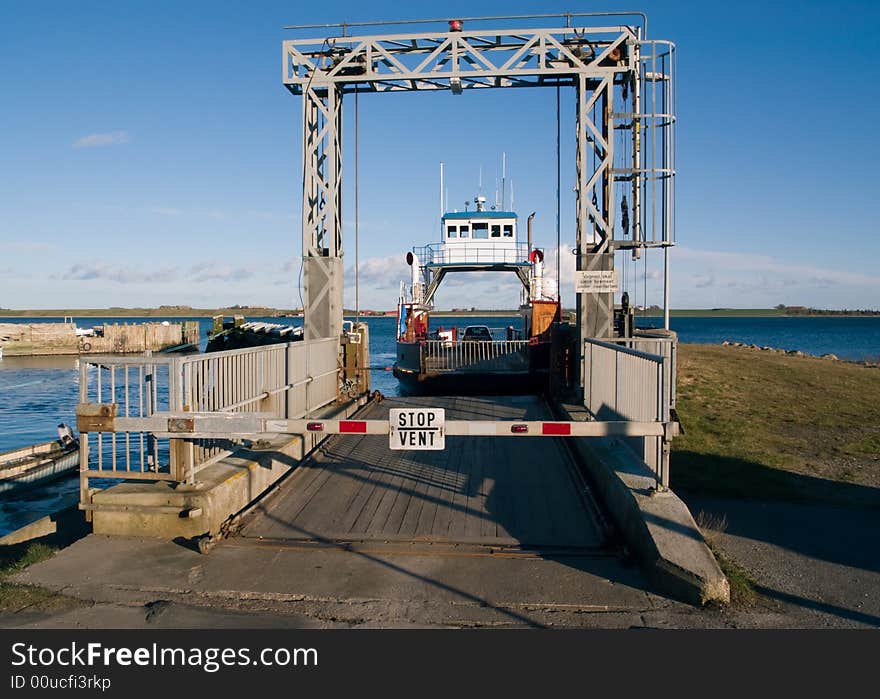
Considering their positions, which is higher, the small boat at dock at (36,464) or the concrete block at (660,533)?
the concrete block at (660,533)

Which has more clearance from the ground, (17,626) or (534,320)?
(534,320)

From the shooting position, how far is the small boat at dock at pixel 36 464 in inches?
603

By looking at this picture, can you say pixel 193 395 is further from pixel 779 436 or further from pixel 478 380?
pixel 478 380

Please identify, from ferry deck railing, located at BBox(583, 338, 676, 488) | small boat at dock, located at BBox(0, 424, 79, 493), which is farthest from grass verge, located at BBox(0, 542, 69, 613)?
small boat at dock, located at BBox(0, 424, 79, 493)

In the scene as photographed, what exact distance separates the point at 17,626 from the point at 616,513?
5.18m

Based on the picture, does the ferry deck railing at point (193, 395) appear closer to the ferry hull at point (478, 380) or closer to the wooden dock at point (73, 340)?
the ferry hull at point (478, 380)

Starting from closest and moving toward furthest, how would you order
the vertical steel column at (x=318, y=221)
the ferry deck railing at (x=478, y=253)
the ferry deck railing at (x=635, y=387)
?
1. the ferry deck railing at (x=635, y=387)
2. the vertical steel column at (x=318, y=221)
3. the ferry deck railing at (x=478, y=253)

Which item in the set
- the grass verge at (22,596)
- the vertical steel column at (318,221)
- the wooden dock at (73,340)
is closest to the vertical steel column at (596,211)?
the vertical steel column at (318,221)

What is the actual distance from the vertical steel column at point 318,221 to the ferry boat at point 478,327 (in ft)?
26.2

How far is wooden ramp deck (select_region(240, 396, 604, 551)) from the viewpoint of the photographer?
7.18 metres

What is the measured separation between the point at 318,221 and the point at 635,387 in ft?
25.9

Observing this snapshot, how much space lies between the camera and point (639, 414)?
7512mm
